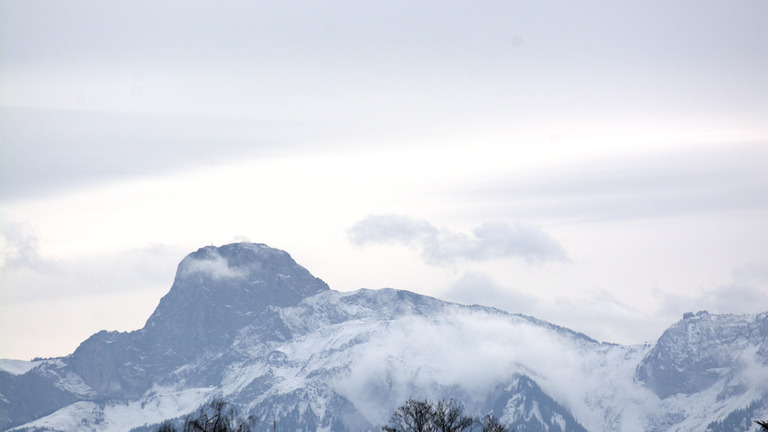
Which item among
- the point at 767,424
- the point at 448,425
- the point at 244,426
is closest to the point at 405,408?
the point at 448,425

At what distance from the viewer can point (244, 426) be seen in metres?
133

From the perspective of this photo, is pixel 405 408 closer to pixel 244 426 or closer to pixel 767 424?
pixel 244 426

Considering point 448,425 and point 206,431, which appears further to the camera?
point 448,425

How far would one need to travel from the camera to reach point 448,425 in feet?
518

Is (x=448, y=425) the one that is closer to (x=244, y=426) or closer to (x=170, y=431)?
(x=244, y=426)

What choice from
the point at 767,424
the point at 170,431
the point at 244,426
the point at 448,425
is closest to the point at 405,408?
the point at 448,425

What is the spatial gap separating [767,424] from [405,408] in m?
60.0

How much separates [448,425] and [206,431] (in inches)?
1652

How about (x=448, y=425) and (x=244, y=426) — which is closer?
(x=244, y=426)

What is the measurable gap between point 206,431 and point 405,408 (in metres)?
38.2

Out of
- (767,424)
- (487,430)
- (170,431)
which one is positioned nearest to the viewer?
(767,424)

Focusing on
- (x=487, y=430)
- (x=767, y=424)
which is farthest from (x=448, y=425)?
(x=767, y=424)

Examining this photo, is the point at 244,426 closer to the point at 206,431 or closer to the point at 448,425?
the point at 206,431

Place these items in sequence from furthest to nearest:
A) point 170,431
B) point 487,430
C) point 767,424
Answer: point 487,430, point 170,431, point 767,424
